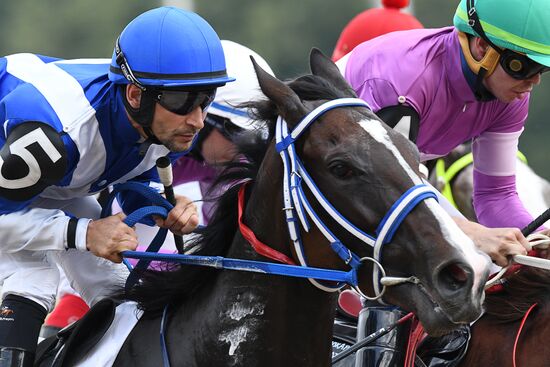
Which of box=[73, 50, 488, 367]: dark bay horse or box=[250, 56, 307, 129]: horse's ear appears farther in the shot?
box=[250, 56, 307, 129]: horse's ear

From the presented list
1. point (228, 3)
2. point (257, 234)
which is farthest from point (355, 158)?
point (228, 3)

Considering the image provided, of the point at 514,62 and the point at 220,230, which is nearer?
the point at 220,230

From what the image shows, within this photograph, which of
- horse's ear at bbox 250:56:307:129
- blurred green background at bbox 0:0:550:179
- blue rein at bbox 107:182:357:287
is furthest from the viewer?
blurred green background at bbox 0:0:550:179

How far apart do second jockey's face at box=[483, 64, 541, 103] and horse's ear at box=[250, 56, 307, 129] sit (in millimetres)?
1252

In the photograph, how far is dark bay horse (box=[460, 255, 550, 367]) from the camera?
4703 mm

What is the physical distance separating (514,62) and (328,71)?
936mm

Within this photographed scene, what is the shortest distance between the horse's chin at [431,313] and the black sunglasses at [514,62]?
146 centimetres

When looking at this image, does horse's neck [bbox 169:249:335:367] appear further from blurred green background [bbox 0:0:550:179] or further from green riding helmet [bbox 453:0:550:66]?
blurred green background [bbox 0:0:550:179]

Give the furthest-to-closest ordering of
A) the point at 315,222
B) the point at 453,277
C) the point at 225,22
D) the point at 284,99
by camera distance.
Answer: the point at 225,22
the point at 284,99
the point at 315,222
the point at 453,277

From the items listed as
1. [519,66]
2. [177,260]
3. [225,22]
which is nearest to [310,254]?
[177,260]

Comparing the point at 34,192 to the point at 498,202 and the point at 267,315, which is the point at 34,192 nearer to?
the point at 267,315

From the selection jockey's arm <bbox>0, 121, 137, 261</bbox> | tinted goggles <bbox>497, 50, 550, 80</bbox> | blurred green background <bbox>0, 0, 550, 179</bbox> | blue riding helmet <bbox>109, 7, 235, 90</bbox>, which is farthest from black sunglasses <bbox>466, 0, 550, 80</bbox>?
blurred green background <bbox>0, 0, 550, 179</bbox>

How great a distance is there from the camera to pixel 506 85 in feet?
17.0

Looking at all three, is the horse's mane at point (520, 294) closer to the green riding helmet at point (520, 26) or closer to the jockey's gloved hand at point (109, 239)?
the green riding helmet at point (520, 26)
